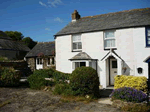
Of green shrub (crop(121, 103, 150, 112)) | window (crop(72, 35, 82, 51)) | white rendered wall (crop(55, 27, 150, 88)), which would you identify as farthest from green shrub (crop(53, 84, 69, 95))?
window (crop(72, 35, 82, 51))

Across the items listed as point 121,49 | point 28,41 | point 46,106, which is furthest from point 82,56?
point 28,41

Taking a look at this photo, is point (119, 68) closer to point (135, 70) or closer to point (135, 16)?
point (135, 70)

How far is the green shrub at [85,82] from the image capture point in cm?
838

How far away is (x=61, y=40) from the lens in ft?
47.4

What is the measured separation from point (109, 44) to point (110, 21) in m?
2.53

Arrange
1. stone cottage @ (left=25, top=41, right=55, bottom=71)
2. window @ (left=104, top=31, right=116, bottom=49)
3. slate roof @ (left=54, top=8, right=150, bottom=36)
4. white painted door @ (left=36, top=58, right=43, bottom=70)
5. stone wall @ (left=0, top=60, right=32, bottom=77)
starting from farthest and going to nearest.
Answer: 1. white painted door @ (left=36, top=58, right=43, bottom=70)
2. stone cottage @ (left=25, top=41, right=55, bottom=71)
3. stone wall @ (left=0, top=60, right=32, bottom=77)
4. window @ (left=104, top=31, right=116, bottom=49)
5. slate roof @ (left=54, top=8, right=150, bottom=36)

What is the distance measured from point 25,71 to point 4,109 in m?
15.0

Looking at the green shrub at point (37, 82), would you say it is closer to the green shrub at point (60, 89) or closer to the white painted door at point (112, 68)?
the green shrub at point (60, 89)

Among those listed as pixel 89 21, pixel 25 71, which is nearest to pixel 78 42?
pixel 89 21

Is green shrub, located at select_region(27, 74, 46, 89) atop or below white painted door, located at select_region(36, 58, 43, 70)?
below

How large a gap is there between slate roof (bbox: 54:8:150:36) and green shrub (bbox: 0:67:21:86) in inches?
238

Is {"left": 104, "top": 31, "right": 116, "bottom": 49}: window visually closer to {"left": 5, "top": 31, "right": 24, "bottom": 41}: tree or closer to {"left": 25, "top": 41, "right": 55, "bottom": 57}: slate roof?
{"left": 25, "top": 41, "right": 55, "bottom": 57}: slate roof

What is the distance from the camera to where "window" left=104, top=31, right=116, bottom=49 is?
39.7 feet

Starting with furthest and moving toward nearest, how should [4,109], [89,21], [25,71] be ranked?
1. [25,71]
2. [89,21]
3. [4,109]
